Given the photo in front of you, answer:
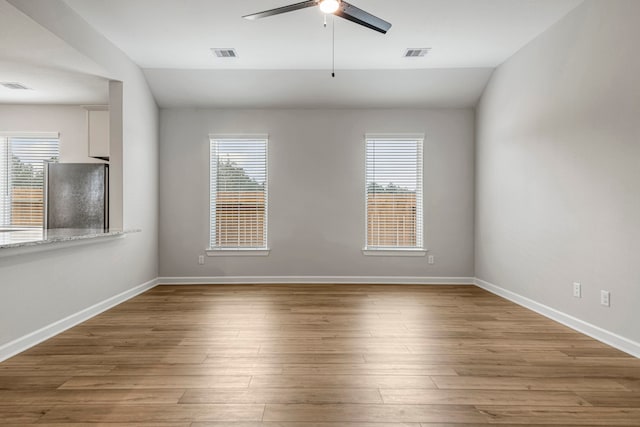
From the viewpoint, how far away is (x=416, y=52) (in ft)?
15.5

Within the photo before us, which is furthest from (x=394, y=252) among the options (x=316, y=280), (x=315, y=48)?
(x=315, y=48)

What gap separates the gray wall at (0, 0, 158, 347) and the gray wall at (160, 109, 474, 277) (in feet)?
1.30

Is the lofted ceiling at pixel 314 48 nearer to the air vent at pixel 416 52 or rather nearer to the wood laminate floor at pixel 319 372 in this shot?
the air vent at pixel 416 52

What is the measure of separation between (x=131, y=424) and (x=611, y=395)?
8.91 feet

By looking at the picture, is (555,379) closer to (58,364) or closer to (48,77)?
(58,364)

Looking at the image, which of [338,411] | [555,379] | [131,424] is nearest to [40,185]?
[131,424]

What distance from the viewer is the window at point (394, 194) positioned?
5996mm

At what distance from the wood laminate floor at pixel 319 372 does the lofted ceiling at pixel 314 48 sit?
3.06 meters

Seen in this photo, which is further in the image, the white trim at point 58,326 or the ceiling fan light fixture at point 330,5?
the white trim at point 58,326

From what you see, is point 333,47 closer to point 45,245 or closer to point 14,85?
point 45,245

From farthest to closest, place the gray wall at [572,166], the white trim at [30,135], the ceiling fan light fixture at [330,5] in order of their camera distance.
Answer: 1. the white trim at [30,135]
2. the gray wall at [572,166]
3. the ceiling fan light fixture at [330,5]

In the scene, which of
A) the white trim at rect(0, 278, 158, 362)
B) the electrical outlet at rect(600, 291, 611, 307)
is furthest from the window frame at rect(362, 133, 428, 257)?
the white trim at rect(0, 278, 158, 362)

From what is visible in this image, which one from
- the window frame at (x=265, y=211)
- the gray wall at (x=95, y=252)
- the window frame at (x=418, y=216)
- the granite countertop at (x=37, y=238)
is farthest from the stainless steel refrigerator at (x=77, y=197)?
the window frame at (x=418, y=216)

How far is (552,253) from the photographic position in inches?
158
